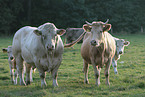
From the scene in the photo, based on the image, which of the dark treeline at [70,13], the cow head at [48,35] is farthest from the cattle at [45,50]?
the dark treeline at [70,13]

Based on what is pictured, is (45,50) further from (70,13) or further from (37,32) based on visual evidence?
(70,13)

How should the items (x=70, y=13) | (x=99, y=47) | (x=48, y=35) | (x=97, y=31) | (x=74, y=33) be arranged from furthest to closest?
(x=70, y=13)
(x=74, y=33)
(x=99, y=47)
(x=97, y=31)
(x=48, y=35)

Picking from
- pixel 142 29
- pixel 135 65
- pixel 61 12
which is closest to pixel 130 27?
pixel 142 29

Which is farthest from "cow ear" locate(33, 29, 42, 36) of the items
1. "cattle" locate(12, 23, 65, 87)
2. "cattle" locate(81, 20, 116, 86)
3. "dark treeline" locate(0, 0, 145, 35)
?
"dark treeline" locate(0, 0, 145, 35)

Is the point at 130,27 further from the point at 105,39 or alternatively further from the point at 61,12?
the point at 105,39

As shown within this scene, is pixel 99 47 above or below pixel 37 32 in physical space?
below

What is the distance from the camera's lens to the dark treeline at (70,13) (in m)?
40.5

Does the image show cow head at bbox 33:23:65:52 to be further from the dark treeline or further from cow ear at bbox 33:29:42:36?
the dark treeline

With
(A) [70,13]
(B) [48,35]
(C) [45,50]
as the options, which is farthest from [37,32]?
(A) [70,13]

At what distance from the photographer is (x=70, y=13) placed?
41594 millimetres

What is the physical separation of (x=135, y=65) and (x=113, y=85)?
14.2ft

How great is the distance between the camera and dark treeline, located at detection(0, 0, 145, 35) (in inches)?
1594

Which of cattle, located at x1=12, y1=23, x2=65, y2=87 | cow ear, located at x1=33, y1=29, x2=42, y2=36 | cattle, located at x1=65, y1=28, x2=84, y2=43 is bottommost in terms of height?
cattle, located at x1=12, y1=23, x2=65, y2=87

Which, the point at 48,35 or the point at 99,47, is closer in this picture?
the point at 48,35
